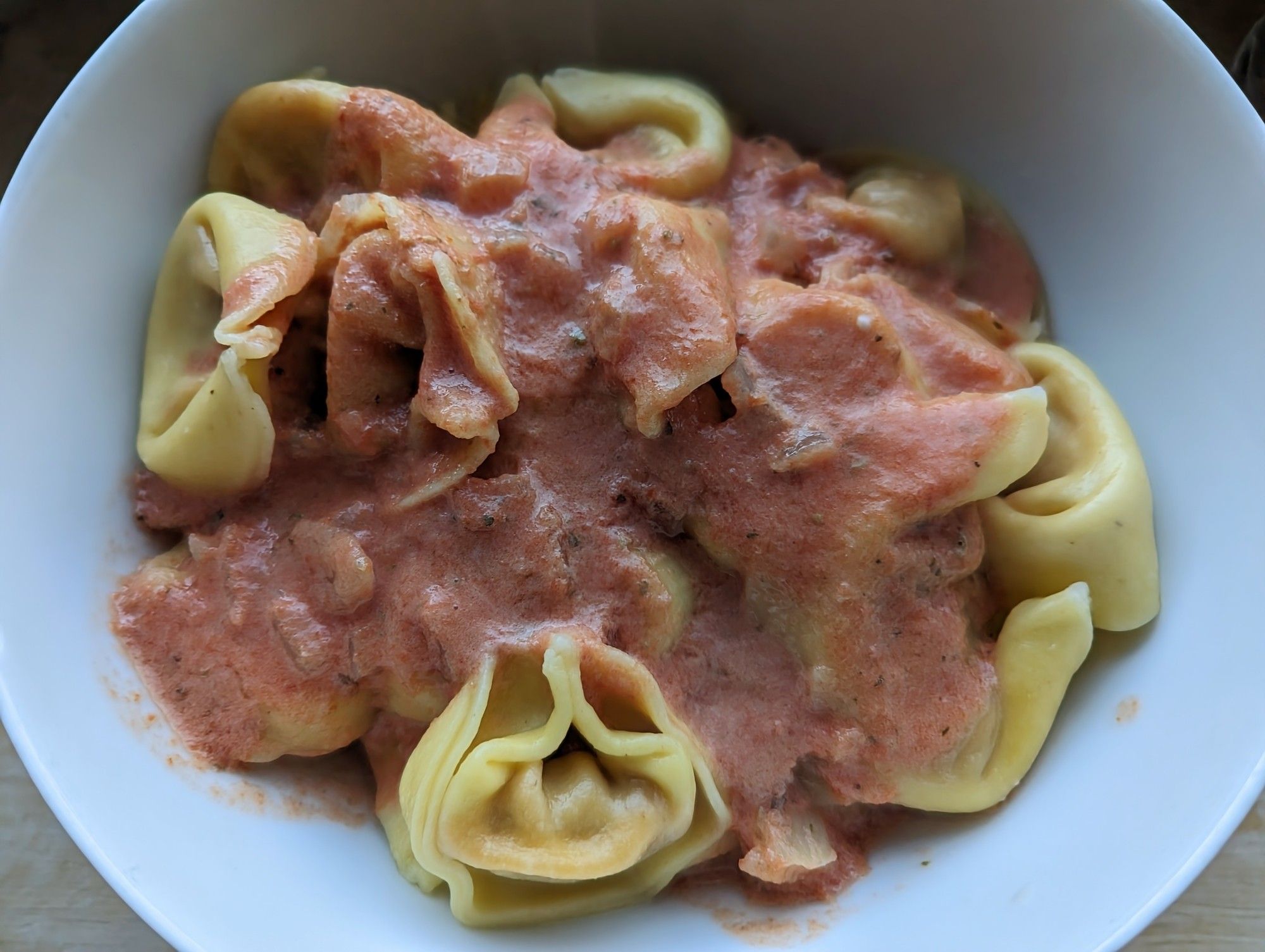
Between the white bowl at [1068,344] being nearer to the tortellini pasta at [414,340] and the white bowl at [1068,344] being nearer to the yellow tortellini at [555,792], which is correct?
the yellow tortellini at [555,792]

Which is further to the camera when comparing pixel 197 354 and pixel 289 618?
pixel 197 354

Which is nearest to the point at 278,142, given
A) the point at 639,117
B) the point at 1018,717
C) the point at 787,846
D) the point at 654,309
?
the point at 639,117

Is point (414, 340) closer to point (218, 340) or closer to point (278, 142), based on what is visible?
point (218, 340)

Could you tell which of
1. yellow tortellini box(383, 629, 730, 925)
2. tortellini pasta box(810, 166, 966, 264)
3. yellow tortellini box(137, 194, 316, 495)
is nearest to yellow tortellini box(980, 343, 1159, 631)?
tortellini pasta box(810, 166, 966, 264)

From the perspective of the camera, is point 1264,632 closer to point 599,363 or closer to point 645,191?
point 599,363

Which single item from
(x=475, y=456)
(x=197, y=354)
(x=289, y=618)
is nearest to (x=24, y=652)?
(x=289, y=618)
